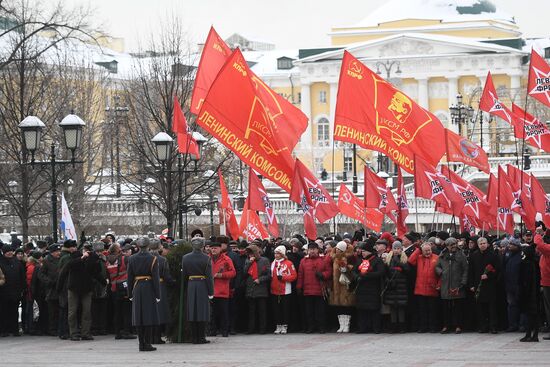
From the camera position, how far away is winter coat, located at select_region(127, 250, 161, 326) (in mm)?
23484

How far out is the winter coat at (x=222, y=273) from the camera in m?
25.7

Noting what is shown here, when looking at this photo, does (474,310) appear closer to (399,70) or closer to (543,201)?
(543,201)

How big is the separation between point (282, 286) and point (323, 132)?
116m

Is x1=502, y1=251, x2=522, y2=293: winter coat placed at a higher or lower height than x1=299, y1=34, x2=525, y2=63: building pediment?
lower

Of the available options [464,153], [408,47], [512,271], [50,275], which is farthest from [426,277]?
[408,47]

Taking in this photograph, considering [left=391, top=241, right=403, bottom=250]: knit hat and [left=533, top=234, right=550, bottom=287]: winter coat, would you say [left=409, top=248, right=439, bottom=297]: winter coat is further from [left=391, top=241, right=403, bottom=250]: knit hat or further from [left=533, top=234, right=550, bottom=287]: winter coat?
[left=533, top=234, right=550, bottom=287]: winter coat

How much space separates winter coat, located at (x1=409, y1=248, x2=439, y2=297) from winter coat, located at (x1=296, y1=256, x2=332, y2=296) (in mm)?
1333

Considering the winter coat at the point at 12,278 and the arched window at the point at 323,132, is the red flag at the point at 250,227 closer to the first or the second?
the winter coat at the point at 12,278

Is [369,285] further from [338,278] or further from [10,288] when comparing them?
[10,288]

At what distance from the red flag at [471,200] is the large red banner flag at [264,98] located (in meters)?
4.06

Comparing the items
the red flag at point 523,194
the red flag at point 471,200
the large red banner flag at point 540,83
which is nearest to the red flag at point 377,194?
the red flag at point 471,200

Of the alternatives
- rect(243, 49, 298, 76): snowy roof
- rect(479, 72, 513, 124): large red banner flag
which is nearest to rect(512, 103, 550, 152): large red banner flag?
rect(479, 72, 513, 124): large red banner flag

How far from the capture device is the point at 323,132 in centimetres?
14200

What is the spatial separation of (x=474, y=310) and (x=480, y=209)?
5760mm
